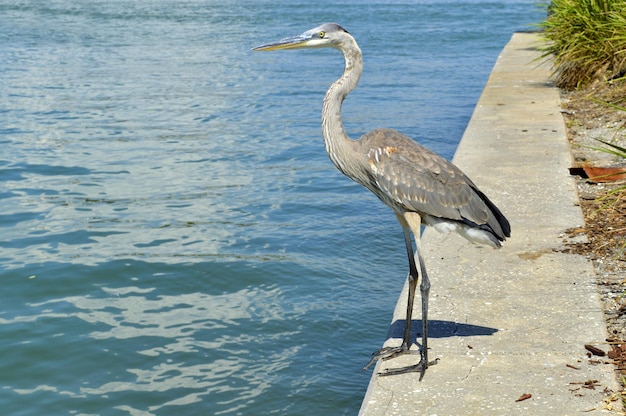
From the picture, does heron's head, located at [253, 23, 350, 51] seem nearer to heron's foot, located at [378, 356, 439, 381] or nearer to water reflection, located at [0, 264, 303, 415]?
heron's foot, located at [378, 356, 439, 381]

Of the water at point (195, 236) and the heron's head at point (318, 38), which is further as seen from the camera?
the water at point (195, 236)

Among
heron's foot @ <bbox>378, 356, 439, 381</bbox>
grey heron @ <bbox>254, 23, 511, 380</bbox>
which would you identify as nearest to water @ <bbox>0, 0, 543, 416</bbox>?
heron's foot @ <bbox>378, 356, 439, 381</bbox>

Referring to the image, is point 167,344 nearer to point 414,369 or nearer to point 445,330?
point 445,330

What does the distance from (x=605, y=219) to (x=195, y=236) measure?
4539 mm

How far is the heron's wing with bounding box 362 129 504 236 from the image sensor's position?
5.44 meters

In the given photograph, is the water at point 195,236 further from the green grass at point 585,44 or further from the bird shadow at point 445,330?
the green grass at point 585,44

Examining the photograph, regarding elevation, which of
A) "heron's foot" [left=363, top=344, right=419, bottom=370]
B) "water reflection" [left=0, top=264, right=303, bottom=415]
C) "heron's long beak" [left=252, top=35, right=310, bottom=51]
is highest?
"heron's long beak" [left=252, top=35, right=310, bottom=51]

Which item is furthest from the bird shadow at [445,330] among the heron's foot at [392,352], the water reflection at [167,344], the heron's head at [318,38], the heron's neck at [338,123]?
the heron's head at [318,38]

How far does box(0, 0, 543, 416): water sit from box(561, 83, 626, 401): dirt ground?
6.03 ft

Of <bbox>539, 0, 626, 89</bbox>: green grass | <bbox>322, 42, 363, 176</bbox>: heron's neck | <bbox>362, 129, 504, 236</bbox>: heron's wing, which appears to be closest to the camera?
<bbox>362, 129, 504, 236</bbox>: heron's wing

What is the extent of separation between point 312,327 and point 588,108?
647 centimetres

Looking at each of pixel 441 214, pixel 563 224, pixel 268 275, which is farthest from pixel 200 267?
pixel 441 214

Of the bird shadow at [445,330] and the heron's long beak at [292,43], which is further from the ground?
the heron's long beak at [292,43]

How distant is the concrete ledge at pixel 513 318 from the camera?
4.82 meters
